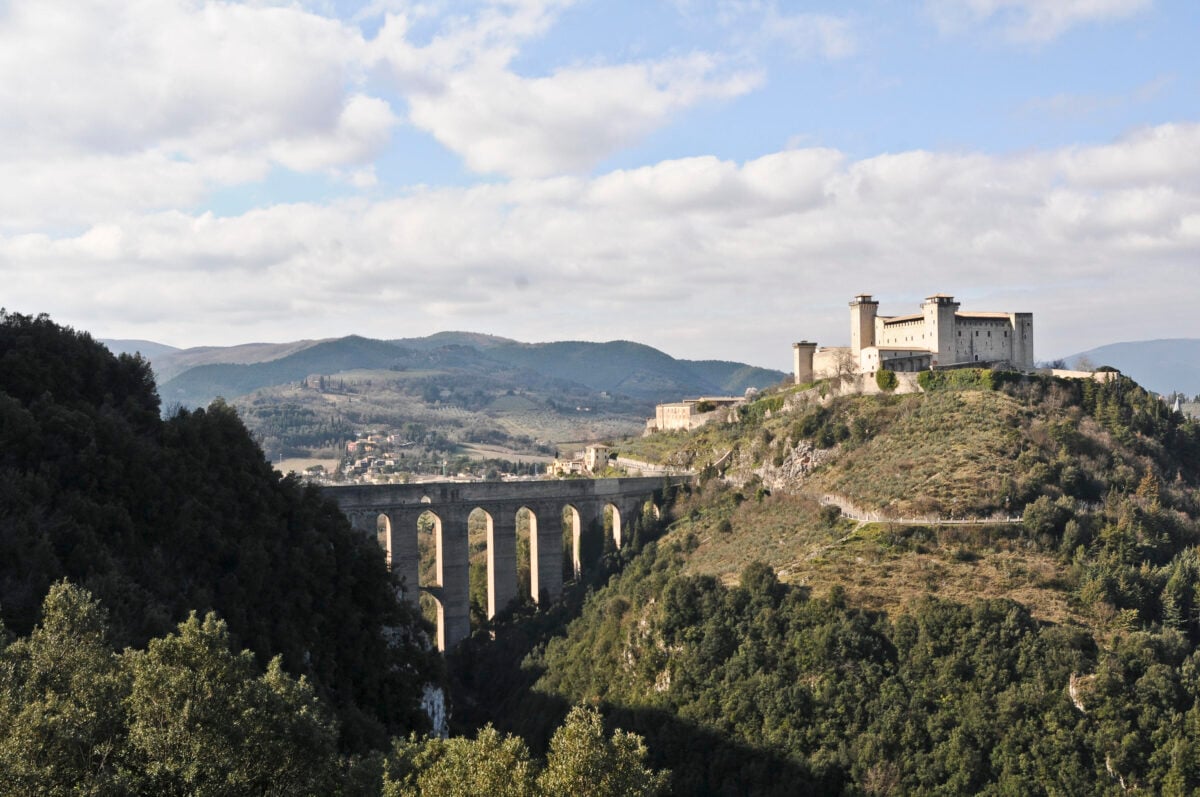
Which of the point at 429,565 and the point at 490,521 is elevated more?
the point at 490,521

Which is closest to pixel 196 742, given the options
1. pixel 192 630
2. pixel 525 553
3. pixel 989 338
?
pixel 192 630

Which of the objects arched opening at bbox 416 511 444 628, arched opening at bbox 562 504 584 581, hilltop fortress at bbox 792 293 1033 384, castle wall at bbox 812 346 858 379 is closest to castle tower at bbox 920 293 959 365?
hilltop fortress at bbox 792 293 1033 384

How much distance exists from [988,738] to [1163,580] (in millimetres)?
10210

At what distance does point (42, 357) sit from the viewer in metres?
31.2

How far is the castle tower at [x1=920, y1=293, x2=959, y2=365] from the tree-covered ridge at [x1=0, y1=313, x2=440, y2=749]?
32.2 meters

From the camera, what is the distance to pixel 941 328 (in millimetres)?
53312

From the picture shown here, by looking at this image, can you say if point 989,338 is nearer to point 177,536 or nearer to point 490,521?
point 490,521

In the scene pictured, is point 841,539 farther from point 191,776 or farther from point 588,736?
point 191,776

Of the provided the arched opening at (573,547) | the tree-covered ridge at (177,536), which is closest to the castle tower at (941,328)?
the arched opening at (573,547)

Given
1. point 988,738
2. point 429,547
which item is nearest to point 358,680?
point 988,738

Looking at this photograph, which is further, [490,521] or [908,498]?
[490,521]

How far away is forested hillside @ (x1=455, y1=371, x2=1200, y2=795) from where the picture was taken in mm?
33062

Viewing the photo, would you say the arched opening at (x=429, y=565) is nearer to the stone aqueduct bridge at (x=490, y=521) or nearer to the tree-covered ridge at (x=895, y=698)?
the stone aqueduct bridge at (x=490, y=521)

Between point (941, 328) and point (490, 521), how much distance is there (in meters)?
25.1
